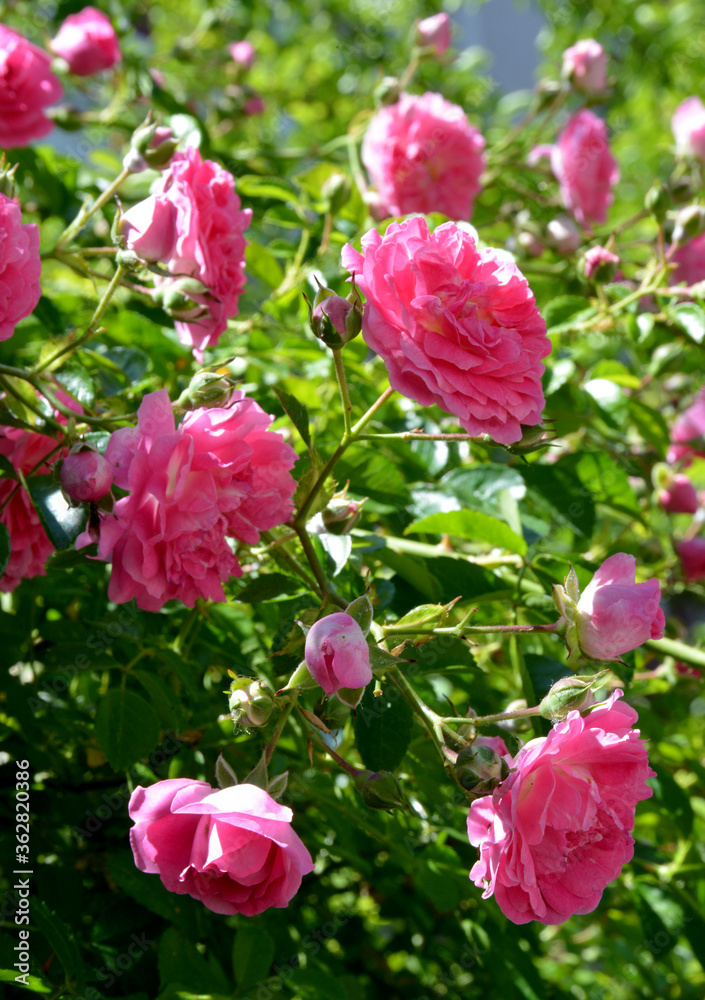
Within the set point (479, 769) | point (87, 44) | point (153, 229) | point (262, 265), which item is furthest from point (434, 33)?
point (479, 769)

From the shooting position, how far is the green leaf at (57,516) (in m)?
0.63

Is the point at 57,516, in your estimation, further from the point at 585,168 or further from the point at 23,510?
the point at 585,168

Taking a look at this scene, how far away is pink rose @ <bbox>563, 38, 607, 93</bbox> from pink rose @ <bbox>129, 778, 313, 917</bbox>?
1.49 m

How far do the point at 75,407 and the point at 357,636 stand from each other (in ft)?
1.24

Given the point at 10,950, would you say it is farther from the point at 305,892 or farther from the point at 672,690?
the point at 672,690

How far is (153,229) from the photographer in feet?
2.30

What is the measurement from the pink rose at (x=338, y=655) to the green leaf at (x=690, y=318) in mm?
623

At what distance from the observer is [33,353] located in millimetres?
1147

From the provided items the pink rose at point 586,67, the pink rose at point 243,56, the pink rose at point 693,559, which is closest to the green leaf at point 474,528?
the pink rose at point 693,559

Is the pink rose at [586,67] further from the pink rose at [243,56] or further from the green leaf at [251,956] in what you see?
the green leaf at [251,956]

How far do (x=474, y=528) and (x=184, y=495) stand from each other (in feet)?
0.96

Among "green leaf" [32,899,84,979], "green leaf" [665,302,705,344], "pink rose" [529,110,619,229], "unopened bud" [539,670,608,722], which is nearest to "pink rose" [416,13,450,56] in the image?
"pink rose" [529,110,619,229]

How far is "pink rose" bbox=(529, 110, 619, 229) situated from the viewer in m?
1.39

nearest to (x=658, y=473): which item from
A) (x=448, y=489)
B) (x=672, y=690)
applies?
(x=672, y=690)
